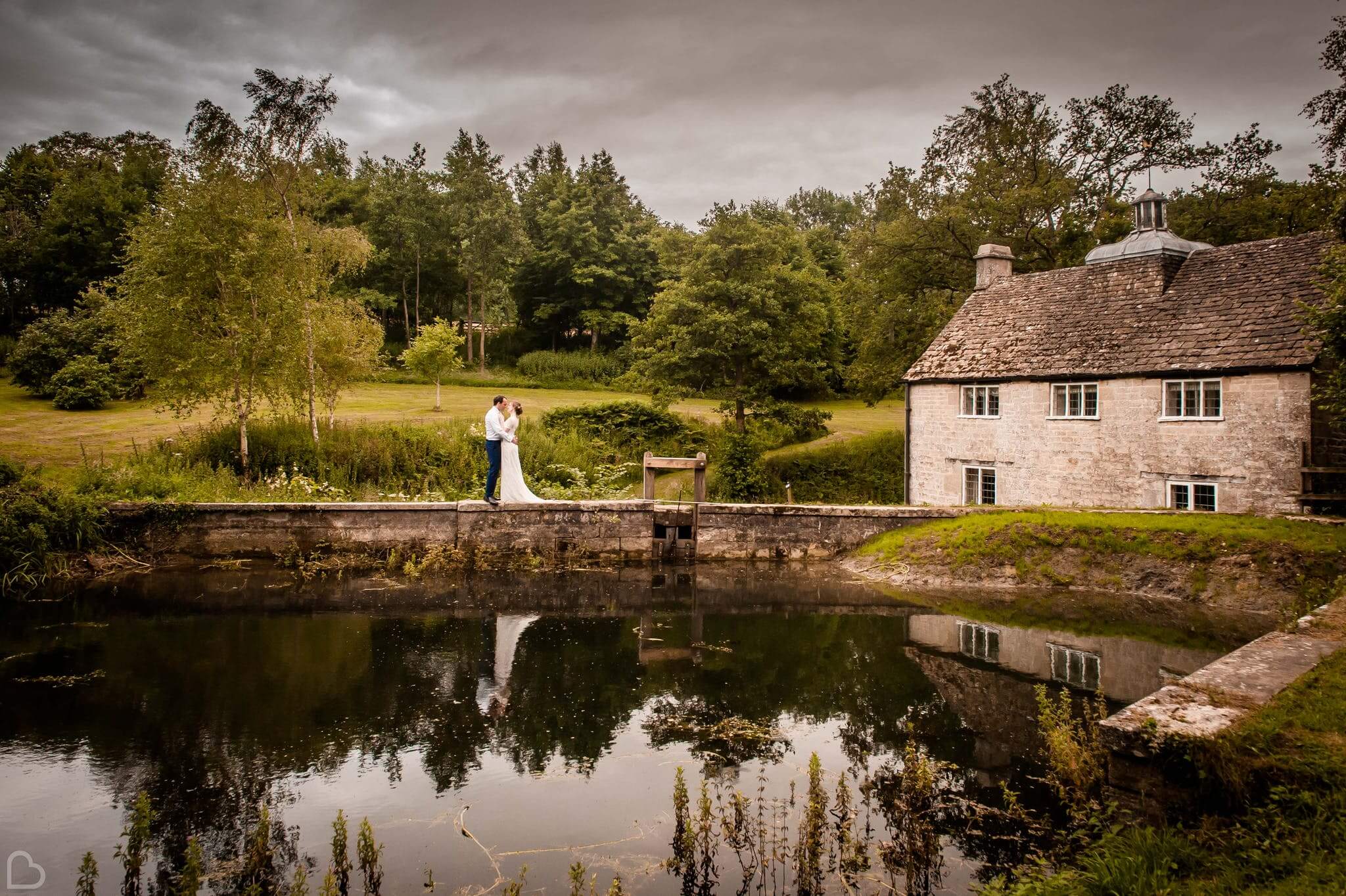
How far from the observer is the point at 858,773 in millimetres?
7273

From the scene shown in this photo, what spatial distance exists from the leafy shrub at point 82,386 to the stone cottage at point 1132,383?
97.8ft

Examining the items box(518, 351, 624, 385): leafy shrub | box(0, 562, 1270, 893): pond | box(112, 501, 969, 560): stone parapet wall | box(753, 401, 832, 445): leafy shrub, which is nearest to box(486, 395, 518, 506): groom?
box(112, 501, 969, 560): stone parapet wall

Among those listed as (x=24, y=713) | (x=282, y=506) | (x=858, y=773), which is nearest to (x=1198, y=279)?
Answer: (x=858, y=773)

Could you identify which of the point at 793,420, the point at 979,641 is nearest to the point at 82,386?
the point at 793,420

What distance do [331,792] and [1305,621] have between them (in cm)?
926

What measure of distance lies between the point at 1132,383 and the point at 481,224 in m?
39.1

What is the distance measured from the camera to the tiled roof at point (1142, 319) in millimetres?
18391

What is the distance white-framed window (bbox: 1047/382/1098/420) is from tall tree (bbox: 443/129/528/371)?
34.0m

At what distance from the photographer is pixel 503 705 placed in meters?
8.90

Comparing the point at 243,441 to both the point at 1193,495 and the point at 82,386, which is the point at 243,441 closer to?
the point at 82,386

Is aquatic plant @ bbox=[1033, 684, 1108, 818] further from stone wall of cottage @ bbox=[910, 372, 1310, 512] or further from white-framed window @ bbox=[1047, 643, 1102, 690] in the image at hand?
stone wall of cottage @ bbox=[910, 372, 1310, 512]

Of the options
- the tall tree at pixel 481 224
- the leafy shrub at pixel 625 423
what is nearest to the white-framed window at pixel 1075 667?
the leafy shrub at pixel 625 423

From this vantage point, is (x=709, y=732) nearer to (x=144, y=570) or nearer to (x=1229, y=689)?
(x=1229, y=689)

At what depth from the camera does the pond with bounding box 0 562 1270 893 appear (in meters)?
6.23
